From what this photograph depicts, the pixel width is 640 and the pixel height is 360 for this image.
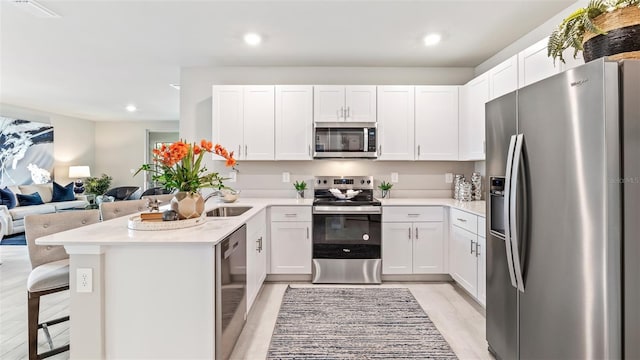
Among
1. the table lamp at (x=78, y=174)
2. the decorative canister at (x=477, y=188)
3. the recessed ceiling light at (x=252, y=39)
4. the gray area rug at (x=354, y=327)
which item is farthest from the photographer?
the table lamp at (x=78, y=174)

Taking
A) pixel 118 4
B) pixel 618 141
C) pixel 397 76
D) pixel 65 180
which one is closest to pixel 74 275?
pixel 118 4

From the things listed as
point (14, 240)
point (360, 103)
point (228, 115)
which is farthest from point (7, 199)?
point (360, 103)

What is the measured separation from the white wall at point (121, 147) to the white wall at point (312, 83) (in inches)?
218

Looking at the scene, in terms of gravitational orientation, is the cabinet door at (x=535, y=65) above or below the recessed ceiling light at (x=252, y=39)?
below

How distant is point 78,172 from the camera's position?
25.9ft

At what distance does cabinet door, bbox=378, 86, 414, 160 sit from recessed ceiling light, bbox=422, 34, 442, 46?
1.75ft

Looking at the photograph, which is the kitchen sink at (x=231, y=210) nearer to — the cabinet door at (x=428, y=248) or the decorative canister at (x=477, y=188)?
the cabinet door at (x=428, y=248)

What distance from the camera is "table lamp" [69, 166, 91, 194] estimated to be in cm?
783

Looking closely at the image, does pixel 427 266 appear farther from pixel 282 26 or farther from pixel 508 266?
pixel 282 26

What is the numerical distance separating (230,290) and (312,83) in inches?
110

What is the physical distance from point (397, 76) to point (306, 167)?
1668 mm

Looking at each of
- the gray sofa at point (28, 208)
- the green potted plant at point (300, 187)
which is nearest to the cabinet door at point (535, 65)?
the green potted plant at point (300, 187)

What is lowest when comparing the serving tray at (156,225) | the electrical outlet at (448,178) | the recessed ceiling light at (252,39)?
the serving tray at (156,225)

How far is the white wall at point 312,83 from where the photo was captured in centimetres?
389
